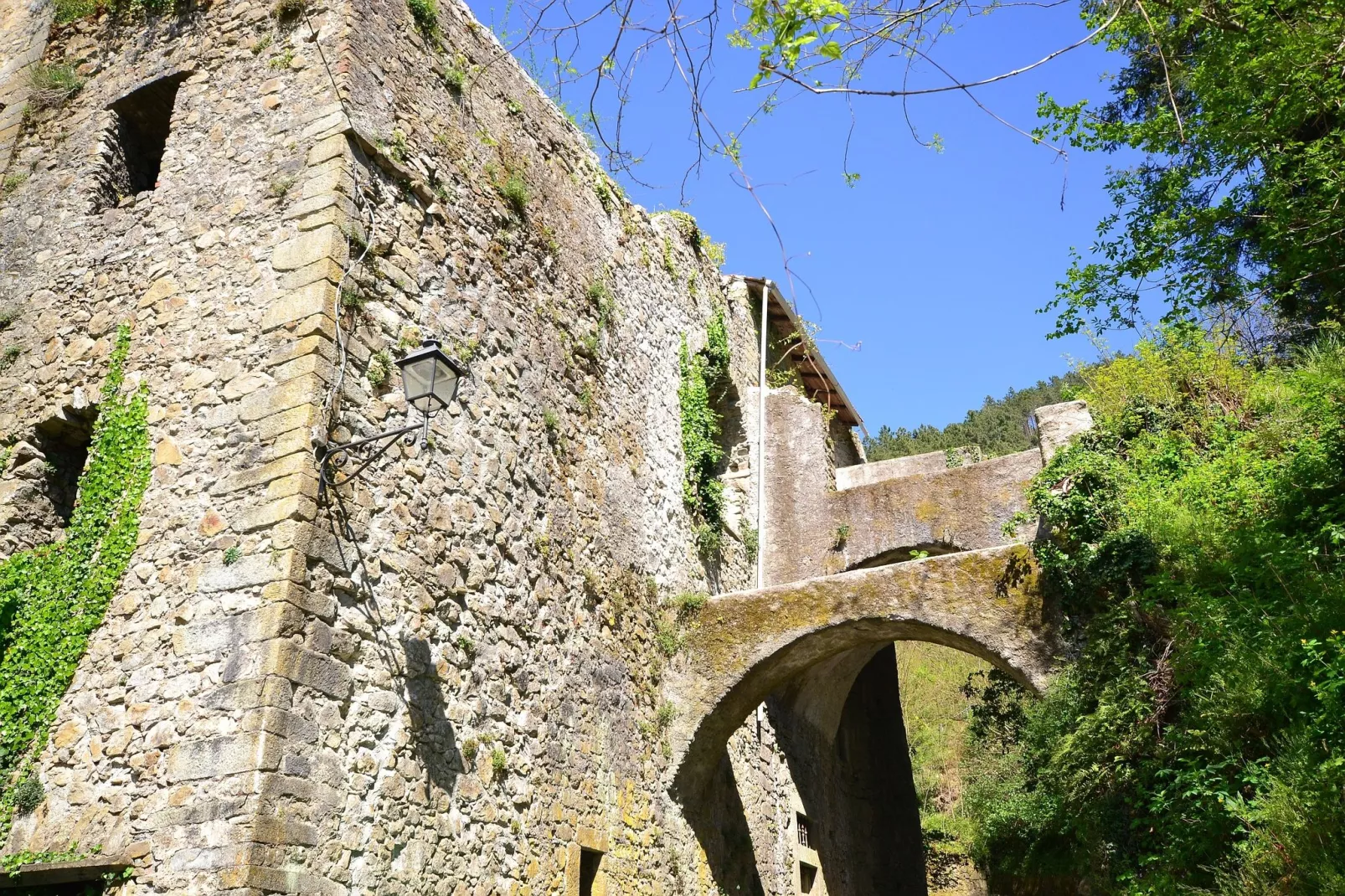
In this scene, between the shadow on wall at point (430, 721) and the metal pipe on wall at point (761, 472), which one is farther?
the metal pipe on wall at point (761, 472)

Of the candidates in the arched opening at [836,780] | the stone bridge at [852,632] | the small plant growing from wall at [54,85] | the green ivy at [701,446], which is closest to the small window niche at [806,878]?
the arched opening at [836,780]

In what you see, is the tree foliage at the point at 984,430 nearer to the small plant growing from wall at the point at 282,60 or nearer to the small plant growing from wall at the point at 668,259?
the small plant growing from wall at the point at 668,259

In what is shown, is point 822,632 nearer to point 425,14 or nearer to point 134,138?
point 425,14

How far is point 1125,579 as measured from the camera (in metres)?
7.61

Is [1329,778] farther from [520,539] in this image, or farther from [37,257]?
[37,257]

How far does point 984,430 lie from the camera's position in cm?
3684

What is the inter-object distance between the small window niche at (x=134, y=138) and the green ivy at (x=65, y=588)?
215 centimetres

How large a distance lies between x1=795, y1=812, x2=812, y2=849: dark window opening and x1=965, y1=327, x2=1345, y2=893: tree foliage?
3.25 meters

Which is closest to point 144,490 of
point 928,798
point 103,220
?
point 103,220

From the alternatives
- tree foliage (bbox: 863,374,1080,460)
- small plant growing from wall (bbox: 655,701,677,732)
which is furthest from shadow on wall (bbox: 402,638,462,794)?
tree foliage (bbox: 863,374,1080,460)

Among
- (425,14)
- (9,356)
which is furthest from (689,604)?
(9,356)

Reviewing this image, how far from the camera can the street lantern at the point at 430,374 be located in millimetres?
5676

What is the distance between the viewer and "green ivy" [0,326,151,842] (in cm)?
551

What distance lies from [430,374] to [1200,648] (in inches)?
210
